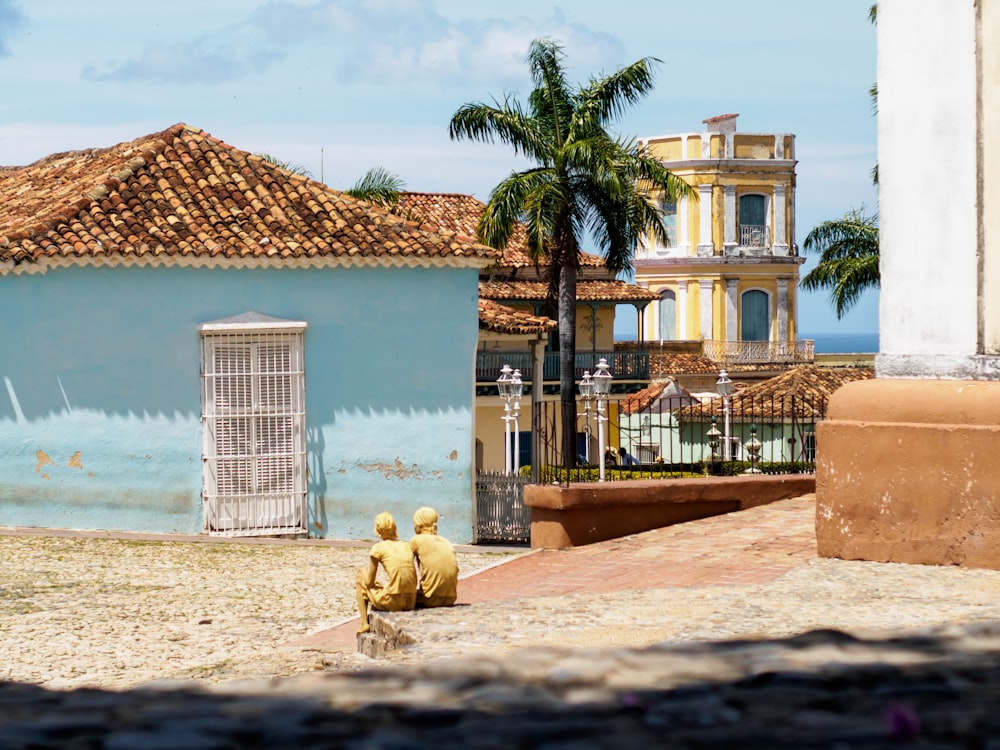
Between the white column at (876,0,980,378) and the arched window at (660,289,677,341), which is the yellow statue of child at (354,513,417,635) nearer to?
the white column at (876,0,980,378)

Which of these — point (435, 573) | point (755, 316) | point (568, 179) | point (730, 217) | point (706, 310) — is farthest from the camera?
point (755, 316)

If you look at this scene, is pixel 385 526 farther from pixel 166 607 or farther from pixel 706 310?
pixel 706 310

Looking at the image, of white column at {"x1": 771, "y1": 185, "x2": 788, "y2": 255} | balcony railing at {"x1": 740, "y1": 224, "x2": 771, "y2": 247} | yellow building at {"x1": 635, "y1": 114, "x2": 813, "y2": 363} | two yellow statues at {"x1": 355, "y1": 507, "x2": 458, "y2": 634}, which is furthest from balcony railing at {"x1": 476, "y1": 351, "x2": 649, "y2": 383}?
two yellow statues at {"x1": 355, "y1": 507, "x2": 458, "y2": 634}

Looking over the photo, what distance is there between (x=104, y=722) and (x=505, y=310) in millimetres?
26296

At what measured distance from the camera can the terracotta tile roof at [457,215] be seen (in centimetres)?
3791

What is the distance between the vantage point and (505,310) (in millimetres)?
29891

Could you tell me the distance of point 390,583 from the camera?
934 centimetres

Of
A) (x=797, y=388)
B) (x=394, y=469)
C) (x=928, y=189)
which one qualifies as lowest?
(x=394, y=469)

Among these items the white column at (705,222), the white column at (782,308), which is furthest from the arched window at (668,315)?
the white column at (782,308)

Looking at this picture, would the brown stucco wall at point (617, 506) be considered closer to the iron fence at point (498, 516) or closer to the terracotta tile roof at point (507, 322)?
the iron fence at point (498, 516)

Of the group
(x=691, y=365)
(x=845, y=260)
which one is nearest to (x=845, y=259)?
(x=845, y=260)

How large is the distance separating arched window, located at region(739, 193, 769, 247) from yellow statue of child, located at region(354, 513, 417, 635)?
Result: 150 feet

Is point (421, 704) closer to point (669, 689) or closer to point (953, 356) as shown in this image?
point (669, 689)

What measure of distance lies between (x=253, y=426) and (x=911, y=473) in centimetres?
894
